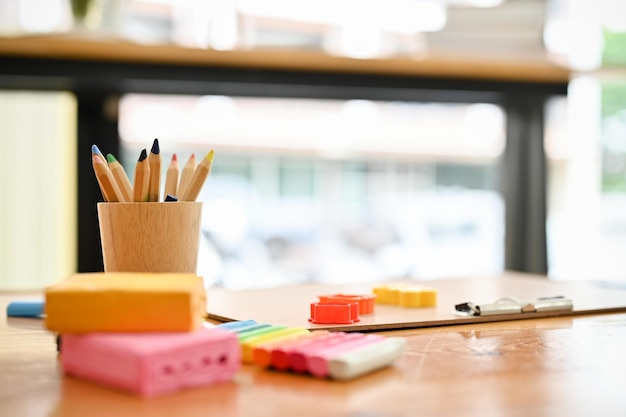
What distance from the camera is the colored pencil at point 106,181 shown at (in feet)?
2.74

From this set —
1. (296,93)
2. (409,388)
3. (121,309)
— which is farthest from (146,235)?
(296,93)

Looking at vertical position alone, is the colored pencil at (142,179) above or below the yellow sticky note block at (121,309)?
above

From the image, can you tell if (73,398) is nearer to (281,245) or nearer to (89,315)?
(89,315)

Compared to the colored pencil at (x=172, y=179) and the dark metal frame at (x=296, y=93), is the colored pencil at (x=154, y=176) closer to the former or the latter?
the colored pencil at (x=172, y=179)

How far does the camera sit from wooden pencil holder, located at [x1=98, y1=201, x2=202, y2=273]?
848mm

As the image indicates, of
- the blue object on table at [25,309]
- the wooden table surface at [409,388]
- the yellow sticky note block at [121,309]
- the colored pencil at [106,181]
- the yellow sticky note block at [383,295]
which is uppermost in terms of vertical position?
the colored pencil at [106,181]

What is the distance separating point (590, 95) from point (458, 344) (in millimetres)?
1714

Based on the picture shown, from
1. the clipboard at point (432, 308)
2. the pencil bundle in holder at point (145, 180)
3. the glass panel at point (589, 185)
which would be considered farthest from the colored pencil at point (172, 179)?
the glass panel at point (589, 185)

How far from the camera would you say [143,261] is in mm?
855

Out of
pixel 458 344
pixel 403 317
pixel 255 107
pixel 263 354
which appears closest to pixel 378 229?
pixel 255 107

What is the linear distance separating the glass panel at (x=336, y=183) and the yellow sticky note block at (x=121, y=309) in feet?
4.43

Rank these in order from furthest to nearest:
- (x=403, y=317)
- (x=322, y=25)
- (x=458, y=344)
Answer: (x=322, y=25) < (x=403, y=317) < (x=458, y=344)

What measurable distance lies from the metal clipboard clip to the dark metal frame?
93 cm

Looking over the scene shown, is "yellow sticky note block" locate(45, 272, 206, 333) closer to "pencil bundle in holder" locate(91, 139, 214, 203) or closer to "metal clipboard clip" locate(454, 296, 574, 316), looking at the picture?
"pencil bundle in holder" locate(91, 139, 214, 203)
